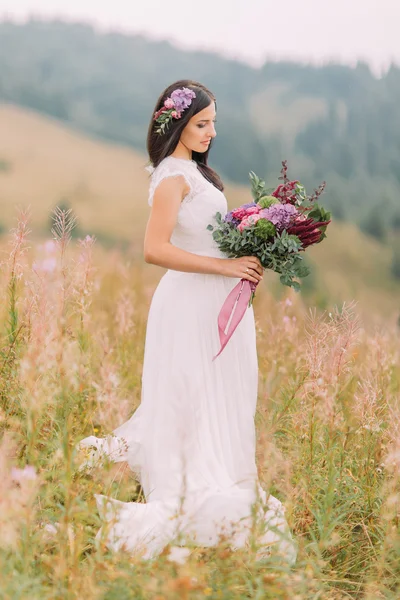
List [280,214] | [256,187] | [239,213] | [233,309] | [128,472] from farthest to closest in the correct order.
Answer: [128,472] → [256,187] → [233,309] → [239,213] → [280,214]

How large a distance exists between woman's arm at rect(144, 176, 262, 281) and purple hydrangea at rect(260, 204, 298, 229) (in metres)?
0.24

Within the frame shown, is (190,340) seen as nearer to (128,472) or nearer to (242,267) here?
(242,267)

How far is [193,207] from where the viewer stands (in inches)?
148

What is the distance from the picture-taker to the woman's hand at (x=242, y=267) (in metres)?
3.64

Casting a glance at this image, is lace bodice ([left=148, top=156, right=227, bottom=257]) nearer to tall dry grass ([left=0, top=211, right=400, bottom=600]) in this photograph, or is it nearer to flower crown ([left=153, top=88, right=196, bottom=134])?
flower crown ([left=153, top=88, right=196, bottom=134])

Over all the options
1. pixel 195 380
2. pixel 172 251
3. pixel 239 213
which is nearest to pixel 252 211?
pixel 239 213

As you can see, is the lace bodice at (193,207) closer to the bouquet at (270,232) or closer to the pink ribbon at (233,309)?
the bouquet at (270,232)

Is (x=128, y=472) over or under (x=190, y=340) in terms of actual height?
under

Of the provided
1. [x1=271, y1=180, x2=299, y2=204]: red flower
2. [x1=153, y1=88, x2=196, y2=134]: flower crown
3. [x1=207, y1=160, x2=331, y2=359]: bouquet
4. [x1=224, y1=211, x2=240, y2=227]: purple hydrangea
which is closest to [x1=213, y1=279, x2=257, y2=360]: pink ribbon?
[x1=207, y1=160, x2=331, y2=359]: bouquet

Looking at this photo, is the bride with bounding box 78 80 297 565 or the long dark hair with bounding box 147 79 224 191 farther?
the long dark hair with bounding box 147 79 224 191

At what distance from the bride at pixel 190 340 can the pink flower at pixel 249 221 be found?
188 mm

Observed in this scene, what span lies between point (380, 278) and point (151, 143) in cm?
2458

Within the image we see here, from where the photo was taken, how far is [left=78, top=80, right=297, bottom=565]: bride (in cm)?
368

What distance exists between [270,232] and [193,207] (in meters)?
0.49
